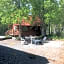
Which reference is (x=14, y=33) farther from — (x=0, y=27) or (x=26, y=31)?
(x=0, y=27)

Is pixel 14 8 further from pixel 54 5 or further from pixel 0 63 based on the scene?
pixel 0 63

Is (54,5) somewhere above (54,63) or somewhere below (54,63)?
above

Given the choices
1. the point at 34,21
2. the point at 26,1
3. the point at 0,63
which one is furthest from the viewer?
the point at 34,21

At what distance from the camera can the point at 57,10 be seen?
81.6 ft

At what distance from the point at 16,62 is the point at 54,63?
2078 mm

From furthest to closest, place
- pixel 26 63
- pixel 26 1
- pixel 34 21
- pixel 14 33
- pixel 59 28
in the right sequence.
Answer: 1. pixel 59 28
2. pixel 14 33
3. pixel 34 21
4. pixel 26 1
5. pixel 26 63

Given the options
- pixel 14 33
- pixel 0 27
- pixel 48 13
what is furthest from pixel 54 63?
pixel 0 27

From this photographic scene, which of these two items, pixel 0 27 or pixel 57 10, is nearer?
pixel 57 10

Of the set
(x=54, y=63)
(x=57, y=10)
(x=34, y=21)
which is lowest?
(x=54, y=63)

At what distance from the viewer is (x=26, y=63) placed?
855 cm

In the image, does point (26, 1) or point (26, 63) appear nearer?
point (26, 63)

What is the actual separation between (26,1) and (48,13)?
12.4 ft

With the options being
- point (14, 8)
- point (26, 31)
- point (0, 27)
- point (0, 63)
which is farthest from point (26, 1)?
point (0, 63)

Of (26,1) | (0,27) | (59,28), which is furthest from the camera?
(59,28)
